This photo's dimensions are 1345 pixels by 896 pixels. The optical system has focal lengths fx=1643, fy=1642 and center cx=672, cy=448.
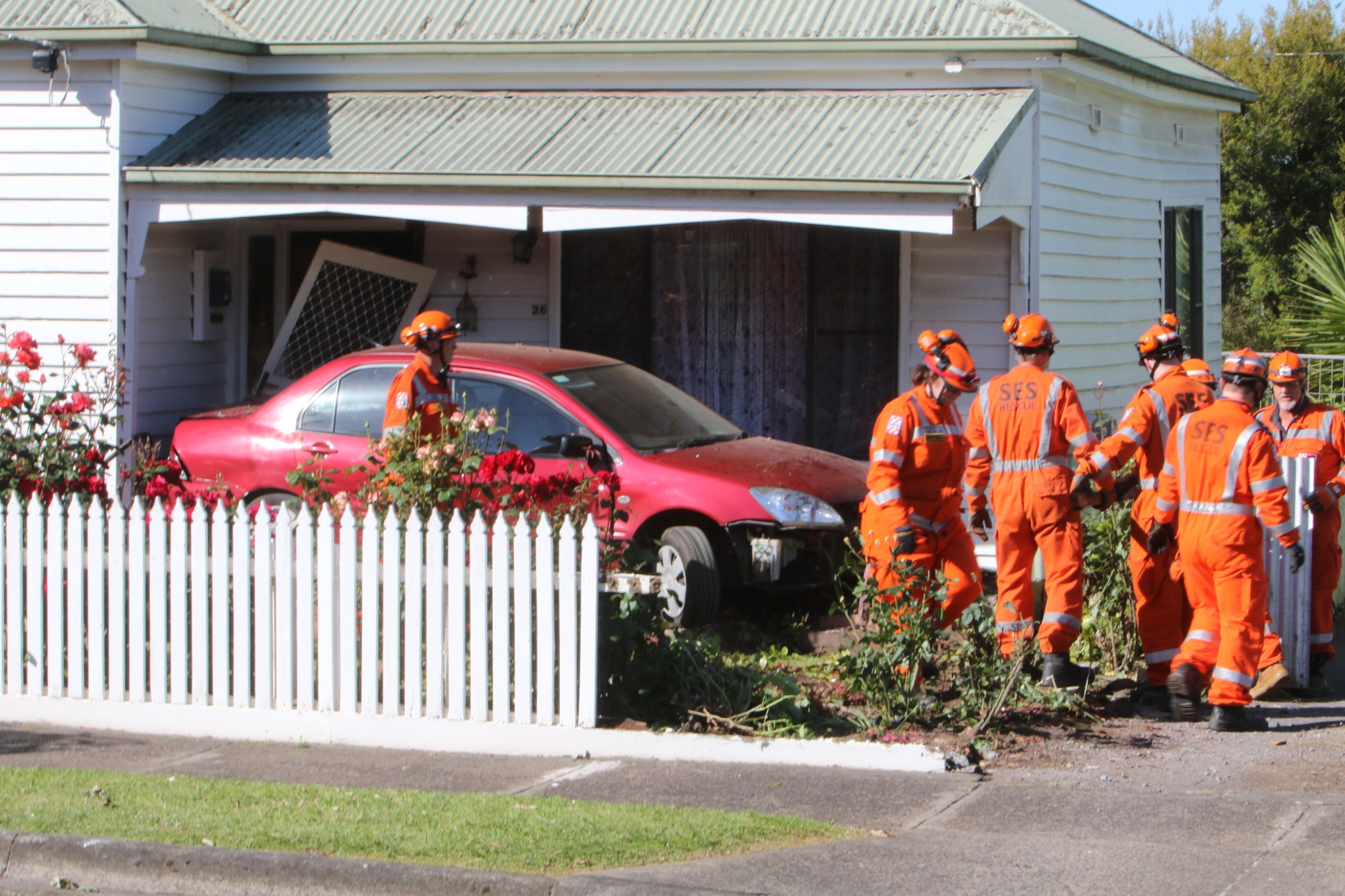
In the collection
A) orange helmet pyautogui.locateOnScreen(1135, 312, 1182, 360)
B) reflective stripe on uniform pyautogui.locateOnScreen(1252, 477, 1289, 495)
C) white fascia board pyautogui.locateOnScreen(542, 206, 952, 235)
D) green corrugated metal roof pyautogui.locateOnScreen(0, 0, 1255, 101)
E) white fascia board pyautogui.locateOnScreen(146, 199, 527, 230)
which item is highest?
green corrugated metal roof pyautogui.locateOnScreen(0, 0, 1255, 101)

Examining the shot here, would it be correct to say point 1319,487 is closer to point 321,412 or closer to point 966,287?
point 966,287

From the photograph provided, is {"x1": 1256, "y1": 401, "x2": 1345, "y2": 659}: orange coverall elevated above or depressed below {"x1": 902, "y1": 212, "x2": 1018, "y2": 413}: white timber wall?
below

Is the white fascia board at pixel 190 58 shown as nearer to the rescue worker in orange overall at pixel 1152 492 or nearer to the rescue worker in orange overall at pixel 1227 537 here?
the rescue worker in orange overall at pixel 1152 492

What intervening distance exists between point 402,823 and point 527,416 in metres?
3.83

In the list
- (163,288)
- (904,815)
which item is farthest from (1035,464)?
(163,288)

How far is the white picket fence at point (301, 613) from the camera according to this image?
21.8 ft

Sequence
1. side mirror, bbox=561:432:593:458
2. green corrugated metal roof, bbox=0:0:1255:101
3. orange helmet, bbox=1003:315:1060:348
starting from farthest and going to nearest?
1. green corrugated metal roof, bbox=0:0:1255:101
2. side mirror, bbox=561:432:593:458
3. orange helmet, bbox=1003:315:1060:348

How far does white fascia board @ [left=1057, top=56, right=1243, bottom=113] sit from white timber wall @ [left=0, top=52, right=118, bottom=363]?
6472 mm

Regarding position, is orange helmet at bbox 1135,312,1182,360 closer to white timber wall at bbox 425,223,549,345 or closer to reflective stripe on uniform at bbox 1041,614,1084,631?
reflective stripe on uniform at bbox 1041,614,1084,631

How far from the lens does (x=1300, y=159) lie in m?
29.6

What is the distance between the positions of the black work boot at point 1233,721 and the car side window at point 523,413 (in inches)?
139

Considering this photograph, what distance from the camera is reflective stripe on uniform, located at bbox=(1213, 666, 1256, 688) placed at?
6.97 meters

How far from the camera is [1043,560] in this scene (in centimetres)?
761

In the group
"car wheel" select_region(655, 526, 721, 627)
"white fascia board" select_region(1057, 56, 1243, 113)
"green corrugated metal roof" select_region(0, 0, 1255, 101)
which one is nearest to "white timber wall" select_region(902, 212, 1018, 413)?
"white fascia board" select_region(1057, 56, 1243, 113)
